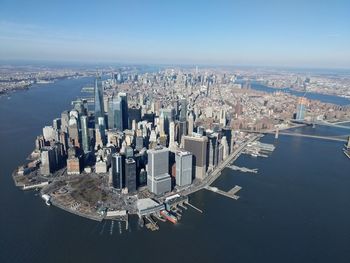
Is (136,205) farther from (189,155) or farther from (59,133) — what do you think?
(59,133)

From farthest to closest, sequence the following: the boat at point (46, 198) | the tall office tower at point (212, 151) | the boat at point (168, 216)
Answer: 1. the tall office tower at point (212, 151)
2. the boat at point (46, 198)
3. the boat at point (168, 216)

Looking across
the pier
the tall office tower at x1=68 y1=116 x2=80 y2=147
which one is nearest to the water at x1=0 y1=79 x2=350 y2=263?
the pier

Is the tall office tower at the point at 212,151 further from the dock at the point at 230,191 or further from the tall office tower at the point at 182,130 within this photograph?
the tall office tower at the point at 182,130

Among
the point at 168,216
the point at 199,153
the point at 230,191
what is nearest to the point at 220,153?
the point at 199,153

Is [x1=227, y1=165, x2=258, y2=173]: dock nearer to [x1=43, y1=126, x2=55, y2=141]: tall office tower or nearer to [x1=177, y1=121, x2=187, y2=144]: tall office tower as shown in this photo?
[x1=177, y1=121, x2=187, y2=144]: tall office tower

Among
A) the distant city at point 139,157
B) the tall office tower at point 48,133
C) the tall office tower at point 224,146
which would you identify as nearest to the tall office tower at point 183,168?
the distant city at point 139,157

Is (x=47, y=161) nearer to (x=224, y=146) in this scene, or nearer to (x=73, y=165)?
(x=73, y=165)

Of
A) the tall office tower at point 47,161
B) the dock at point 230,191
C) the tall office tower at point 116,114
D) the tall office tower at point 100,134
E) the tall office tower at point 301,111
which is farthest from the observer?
the tall office tower at point 301,111
